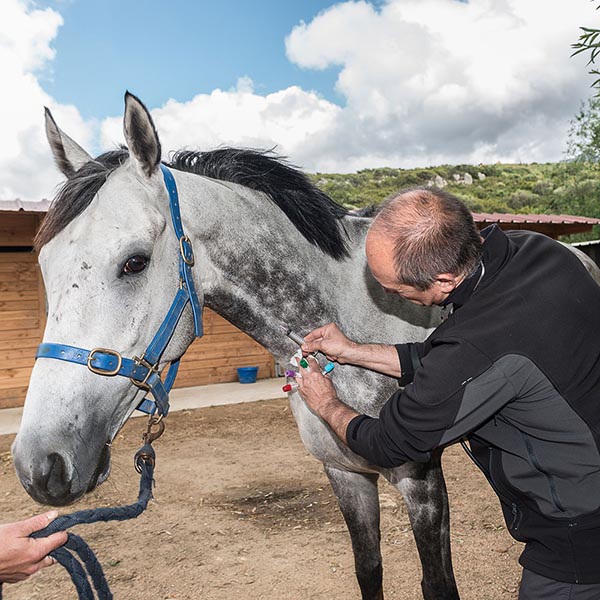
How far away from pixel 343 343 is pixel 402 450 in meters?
0.63

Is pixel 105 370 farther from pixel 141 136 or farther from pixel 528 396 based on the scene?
pixel 528 396

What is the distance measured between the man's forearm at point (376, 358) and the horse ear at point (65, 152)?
1.24 meters

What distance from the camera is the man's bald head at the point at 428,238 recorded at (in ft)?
4.63

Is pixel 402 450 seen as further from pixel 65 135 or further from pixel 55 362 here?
pixel 65 135

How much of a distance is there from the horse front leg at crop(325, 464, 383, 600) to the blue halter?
1.11 m

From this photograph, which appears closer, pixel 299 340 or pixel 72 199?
pixel 72 199

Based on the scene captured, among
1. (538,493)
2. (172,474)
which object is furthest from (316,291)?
(172,474)

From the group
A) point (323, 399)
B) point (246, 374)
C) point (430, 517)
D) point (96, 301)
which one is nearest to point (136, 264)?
point (96, 301)

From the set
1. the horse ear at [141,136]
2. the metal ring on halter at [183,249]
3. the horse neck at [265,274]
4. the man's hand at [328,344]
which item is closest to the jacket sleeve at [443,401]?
the man's hand at [328,344]

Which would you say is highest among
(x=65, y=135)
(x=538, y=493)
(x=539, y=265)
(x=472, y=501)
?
(x=65, y=135)

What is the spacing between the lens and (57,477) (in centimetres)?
147

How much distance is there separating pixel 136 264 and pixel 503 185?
5785 cm

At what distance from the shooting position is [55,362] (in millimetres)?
1501

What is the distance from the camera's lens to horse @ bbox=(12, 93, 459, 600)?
1511 millimetres
